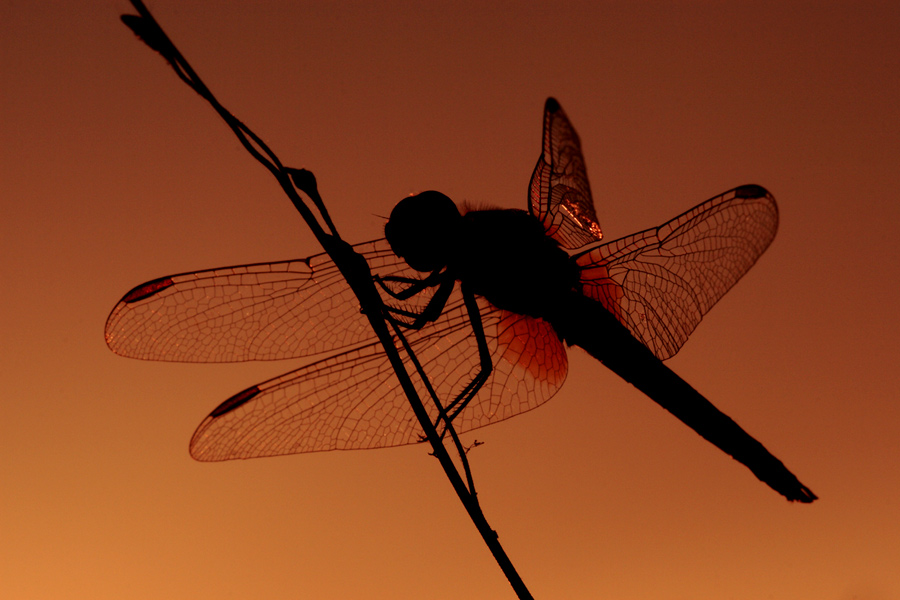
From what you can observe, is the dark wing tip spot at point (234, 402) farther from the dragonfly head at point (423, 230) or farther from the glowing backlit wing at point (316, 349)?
the dragonfly head at point (423, 230)

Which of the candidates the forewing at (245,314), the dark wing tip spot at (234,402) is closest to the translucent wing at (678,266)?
the forewing at (245,314)

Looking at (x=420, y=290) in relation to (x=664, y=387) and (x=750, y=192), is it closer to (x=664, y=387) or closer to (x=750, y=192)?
(x=664, y=387)

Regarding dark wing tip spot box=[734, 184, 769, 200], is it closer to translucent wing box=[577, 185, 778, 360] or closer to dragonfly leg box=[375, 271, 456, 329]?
translucent wing box=[577, 185, 778, 360]

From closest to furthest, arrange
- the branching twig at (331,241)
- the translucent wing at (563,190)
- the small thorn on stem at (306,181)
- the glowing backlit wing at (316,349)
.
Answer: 1. the branching twig at (331,241)
2. the small thorn on stem at (306,181)
3. the translucent wing at (563,190)
4. the glowing backlit wing at (316,349)

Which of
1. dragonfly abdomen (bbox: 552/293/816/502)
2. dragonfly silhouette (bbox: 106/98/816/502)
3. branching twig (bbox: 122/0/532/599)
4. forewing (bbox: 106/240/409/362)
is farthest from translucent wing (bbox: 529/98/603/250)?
branching twig (bbox: 122/0/532/599)

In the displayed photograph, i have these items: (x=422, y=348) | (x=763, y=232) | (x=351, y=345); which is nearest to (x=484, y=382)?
(x=422, y=348)

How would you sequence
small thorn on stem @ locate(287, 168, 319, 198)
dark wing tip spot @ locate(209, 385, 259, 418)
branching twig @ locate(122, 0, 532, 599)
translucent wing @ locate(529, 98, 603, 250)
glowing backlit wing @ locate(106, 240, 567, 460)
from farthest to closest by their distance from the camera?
dark wing tip spot @ locate(209, 385, 259, 418)
glowing backlit wing @ locate(106, 240, 567, 460)
translucent wing @ locate(529, 98, 603, 250)
small thorn on stem @ locate(287, 168, 319, 198)
branching twig @ locate(122, 0, 532, 599)
